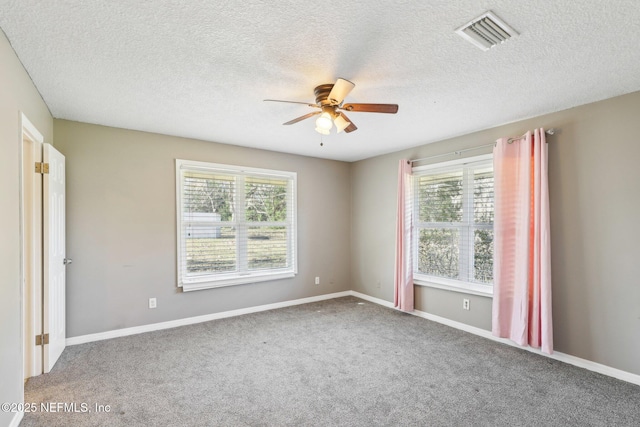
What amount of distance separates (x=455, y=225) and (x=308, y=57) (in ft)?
9.59

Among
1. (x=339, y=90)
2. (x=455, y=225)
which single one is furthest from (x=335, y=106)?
(x=455, y=225)

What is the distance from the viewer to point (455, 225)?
13.4ft

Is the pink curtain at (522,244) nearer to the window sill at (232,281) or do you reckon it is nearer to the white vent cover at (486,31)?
the white vent cover at (486,31)

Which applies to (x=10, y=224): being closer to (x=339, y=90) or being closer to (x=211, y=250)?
(x=339, y=90)

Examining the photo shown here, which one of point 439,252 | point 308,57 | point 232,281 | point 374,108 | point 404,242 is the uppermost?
point 308,57

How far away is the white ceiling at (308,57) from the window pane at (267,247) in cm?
196

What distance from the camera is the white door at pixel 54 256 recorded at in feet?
9.08

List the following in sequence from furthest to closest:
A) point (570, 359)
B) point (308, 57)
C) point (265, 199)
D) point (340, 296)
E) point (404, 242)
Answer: point (340, 296), point (265, 199), point (404, 242), point (570, 359), point (308, 57)

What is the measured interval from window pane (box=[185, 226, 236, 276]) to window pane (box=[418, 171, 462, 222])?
273 centimetres

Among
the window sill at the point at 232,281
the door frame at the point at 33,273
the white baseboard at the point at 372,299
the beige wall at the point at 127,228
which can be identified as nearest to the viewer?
the door frame at the point at 33,273

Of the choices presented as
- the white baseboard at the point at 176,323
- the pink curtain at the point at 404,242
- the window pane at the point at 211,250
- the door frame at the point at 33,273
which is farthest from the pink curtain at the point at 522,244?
the door frame at the point at 33,273

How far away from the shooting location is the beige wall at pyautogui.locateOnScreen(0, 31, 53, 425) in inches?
73.1

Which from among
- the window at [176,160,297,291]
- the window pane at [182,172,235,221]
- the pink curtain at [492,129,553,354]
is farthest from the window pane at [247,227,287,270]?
the pink curtain at [492,129,553,354]

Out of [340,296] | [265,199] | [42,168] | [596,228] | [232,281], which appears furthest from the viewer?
[340,296]
